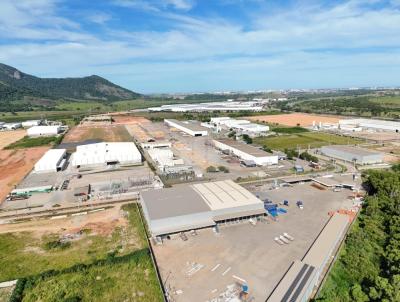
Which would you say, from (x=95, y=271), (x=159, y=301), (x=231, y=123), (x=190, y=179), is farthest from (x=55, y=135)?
(x=159, y=301)

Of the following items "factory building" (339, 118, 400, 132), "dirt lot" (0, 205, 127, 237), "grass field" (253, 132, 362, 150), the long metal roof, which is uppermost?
the long metal roof

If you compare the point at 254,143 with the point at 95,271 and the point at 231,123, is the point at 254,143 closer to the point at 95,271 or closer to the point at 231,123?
the point at 231,123

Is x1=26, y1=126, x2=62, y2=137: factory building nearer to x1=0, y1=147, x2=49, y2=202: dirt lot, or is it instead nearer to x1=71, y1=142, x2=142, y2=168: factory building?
x1=0, y1=147, x2=49, y2=202: dirt lot

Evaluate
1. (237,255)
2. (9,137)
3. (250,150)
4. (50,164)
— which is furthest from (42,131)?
(237,255)

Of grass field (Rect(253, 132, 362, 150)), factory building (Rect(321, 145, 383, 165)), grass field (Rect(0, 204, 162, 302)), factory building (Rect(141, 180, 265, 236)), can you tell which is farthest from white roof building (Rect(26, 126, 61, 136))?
→ factory building (Rect(321, 145, 383, 165))

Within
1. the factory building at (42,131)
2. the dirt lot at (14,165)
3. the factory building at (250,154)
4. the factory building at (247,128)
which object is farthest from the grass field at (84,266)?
the factory building at (42,131)

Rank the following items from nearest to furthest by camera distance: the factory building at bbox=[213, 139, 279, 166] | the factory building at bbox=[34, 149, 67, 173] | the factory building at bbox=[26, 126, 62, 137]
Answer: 1. the factory building at bbox=[34, 149, 67, 173]
2. the factory building at bbox=[213, 139, 279, 166]
3. the factory building at bbox=[26, 126, 62, 137]

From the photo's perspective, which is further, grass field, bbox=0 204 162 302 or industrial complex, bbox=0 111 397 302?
industrial complex, bbox=0 111 397 302
